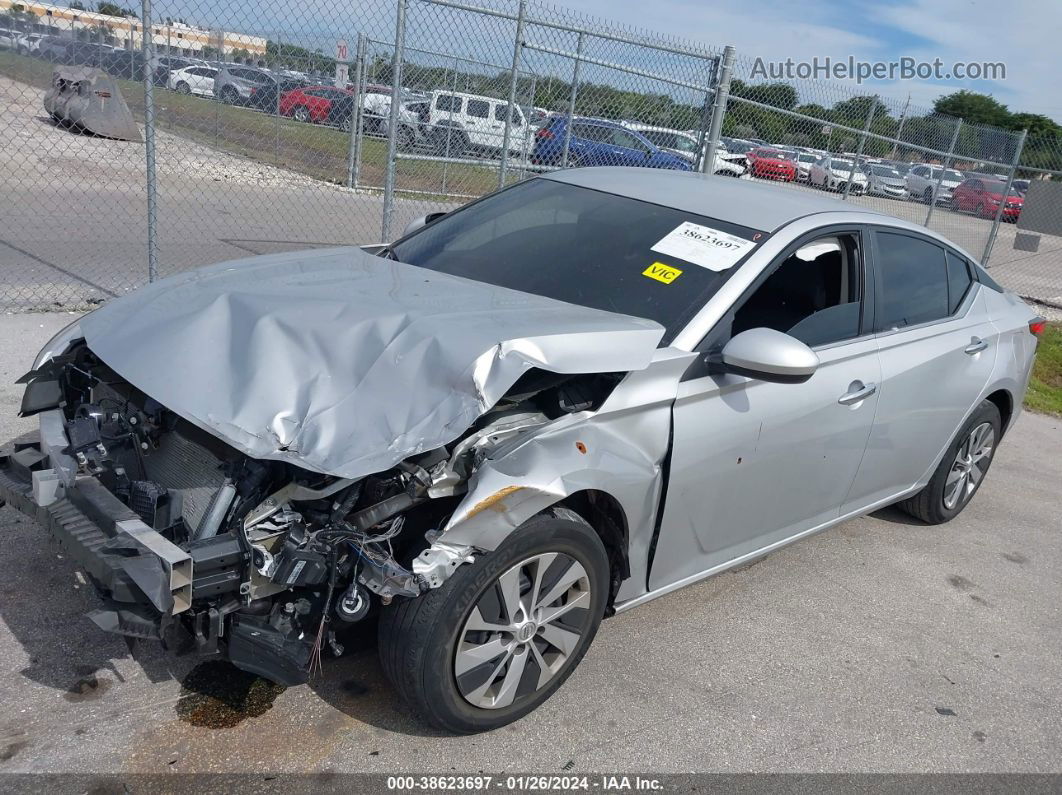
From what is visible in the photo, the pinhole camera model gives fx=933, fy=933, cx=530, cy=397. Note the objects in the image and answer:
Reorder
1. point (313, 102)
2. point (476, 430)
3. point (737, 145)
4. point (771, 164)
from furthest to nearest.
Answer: point (771, 164), point (737, 145), point (313, 102), point (476, 430)

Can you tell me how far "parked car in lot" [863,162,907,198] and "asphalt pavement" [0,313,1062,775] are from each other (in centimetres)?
1069

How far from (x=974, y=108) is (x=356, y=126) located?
73.0m

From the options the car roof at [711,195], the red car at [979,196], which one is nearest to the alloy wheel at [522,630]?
the car roof at [711,195]

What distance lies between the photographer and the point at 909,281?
451 centimetres

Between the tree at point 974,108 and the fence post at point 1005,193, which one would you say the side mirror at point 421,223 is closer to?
the fence post at point 1005,193

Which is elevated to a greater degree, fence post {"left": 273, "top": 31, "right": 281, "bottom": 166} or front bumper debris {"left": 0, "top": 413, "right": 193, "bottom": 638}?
fence post {"left": 273, "top": 31, "right": 281, "bottom": 166}

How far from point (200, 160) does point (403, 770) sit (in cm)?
1050

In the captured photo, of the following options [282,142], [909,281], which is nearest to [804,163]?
[282,142]

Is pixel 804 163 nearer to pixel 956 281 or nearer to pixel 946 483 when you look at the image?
pixel 956 281

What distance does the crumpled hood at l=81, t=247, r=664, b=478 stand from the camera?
267 cm

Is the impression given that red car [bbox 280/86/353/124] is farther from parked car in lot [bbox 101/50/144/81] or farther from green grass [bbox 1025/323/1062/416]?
green grass [bbox 1025/323/1062/416]

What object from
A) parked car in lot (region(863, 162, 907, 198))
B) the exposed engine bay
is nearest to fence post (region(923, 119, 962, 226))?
→ parked car in lot (region(863, 162, 907, 198))

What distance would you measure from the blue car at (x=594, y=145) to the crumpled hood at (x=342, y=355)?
647 centimetres

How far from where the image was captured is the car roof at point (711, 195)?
3.98m
